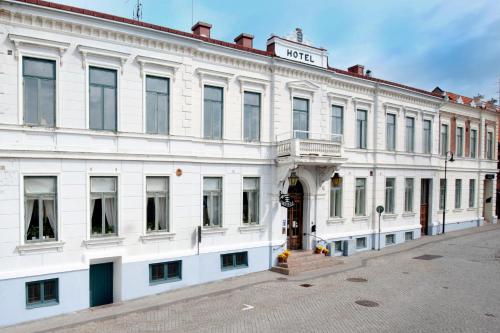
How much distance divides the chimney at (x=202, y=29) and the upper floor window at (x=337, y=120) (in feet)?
24.8

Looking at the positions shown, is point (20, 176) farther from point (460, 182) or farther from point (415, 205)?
point (460, 182)

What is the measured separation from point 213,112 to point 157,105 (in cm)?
243

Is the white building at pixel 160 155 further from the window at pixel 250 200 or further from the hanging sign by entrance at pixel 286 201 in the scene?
the hanging sign by entrance at pixel 286 201

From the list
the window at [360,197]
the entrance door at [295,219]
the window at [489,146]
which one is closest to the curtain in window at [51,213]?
the entrance door at [295,219]

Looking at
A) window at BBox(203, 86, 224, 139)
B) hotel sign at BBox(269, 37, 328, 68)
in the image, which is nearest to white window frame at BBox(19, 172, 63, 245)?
window at BBox(203, 86, 224, 139)

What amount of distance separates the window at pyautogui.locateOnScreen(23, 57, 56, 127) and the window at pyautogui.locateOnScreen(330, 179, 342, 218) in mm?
13275

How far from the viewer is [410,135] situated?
75.7 ft

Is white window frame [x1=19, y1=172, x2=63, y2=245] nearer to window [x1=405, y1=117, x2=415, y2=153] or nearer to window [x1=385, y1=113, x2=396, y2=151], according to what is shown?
window [x1=385, y1=113, x2=396, y2=151]

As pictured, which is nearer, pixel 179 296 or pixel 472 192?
pixel 179 296

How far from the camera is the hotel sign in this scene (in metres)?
17.1

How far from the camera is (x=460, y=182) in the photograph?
27.1 meters

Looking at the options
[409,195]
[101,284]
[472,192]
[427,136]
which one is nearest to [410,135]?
[427,136]

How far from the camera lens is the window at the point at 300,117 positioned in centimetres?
1780

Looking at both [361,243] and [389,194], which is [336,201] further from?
[389,194]
